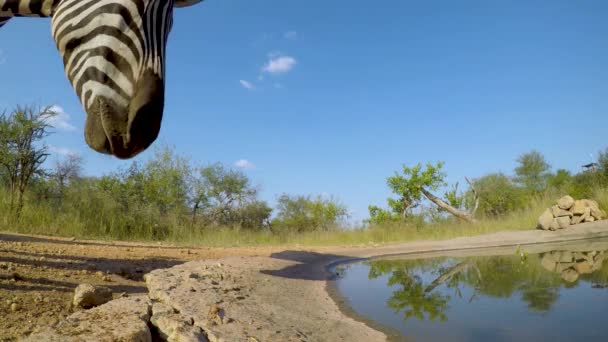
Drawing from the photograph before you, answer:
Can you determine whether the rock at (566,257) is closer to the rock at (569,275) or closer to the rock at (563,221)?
the rock at (569,275)

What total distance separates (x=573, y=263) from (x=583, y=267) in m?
0.42

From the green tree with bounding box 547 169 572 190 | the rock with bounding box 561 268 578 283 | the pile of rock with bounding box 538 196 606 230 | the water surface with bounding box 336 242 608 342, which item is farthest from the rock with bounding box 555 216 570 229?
the green tree with bounding box 547 169 572 190

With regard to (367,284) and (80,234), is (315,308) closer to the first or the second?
(367,284)

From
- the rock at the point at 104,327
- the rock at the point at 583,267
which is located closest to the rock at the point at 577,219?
the rock at the point at 583,267

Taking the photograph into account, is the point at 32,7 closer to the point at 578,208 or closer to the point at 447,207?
the point at 578,208

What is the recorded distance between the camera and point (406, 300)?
3.59 metres

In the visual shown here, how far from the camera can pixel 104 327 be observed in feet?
6.00

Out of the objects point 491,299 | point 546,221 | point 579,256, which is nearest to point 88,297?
point 491,299

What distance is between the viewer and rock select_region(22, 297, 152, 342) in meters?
1.67

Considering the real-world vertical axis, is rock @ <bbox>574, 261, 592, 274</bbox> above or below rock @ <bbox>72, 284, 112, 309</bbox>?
below

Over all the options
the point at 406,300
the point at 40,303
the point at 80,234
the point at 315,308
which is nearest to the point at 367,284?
the point at 406,300

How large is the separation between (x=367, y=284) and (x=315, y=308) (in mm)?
1539

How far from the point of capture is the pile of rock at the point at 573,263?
428cm

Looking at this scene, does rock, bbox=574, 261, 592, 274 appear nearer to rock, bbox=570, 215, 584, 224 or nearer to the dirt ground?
the dirt ground
